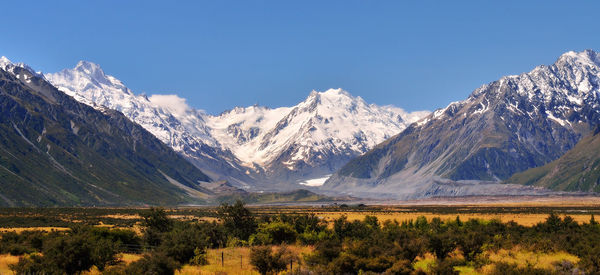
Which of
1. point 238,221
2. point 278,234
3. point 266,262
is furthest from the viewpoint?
point 238,221

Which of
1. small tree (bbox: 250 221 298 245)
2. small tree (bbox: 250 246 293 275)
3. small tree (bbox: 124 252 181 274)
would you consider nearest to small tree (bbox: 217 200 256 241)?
small tree (bbox: 250 221 298 245)

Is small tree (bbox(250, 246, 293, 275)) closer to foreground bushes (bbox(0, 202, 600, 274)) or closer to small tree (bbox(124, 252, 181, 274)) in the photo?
foreground bushes (bbox(0, 202, 600, 274))

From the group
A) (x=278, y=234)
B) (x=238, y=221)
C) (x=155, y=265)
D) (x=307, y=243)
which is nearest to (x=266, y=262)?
(x=155, y=265)

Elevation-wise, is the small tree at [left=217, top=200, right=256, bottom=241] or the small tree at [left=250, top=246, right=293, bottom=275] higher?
the small tree at [left=217, top=200, right=256, bottom=241]

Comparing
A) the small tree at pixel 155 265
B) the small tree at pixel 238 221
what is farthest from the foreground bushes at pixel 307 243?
the small tree at pixel 238 221

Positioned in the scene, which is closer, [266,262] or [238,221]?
[266,262]

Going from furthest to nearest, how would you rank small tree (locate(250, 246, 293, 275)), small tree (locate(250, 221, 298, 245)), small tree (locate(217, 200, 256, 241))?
small tree (locate(217, 200, 256, 241)) < small tree (locate(250, 221, 298, 245)) < small tree (locate(250, 246, 293, 275))

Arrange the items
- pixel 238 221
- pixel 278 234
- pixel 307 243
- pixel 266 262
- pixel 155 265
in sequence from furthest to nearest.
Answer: pixel 238 221
pixel 278 234
pixel 307 243
pixel 266 262
pixel 155 265

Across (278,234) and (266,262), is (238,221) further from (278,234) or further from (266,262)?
(266,262)

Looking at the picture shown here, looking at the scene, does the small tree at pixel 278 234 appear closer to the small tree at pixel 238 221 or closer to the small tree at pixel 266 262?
the small tree at pixel 238 221

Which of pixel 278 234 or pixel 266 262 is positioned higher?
pixel 278 234

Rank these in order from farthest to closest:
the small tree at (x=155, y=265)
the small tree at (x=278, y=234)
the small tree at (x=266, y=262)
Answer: the small tree at (x=278, y=234), the small tree at (x=266, y=262), the small tree at (x=155, y=265)

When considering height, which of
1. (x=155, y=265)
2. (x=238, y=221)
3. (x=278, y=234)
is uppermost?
(x=238, y=221)

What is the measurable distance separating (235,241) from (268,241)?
5.15 metres
